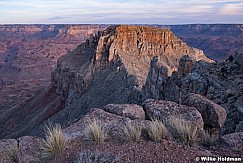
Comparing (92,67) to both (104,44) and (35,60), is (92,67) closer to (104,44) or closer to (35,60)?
(104,44)

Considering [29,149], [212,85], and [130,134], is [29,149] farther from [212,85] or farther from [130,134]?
[212,85]

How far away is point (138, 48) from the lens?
1587 inches

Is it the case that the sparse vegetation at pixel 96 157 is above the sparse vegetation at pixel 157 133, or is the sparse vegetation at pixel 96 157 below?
below

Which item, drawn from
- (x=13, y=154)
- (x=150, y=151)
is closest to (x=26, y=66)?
(x=13, y=154)

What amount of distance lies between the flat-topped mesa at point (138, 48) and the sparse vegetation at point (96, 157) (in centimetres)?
2148

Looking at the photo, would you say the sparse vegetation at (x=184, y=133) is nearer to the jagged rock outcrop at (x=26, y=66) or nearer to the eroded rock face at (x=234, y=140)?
the eroded rock face at (x=234, y=140)

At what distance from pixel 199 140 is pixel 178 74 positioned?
30.9ft

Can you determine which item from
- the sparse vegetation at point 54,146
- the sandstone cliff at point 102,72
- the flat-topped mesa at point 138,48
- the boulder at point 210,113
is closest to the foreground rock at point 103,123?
the sparse vegetation at point 54,146

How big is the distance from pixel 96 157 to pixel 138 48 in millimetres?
35495

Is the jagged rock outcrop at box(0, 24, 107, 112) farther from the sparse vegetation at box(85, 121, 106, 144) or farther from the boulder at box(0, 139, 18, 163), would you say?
the sparse vegetation at box(85, 121, 106, 144)

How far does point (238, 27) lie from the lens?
161 metres

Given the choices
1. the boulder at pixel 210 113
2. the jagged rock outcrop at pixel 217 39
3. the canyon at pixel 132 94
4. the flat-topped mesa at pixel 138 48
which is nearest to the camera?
the canyon at pixel 132 94

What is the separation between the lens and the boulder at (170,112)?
7.54 metres

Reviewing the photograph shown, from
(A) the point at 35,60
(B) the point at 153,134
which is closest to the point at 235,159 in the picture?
(B) the point at 153,134
